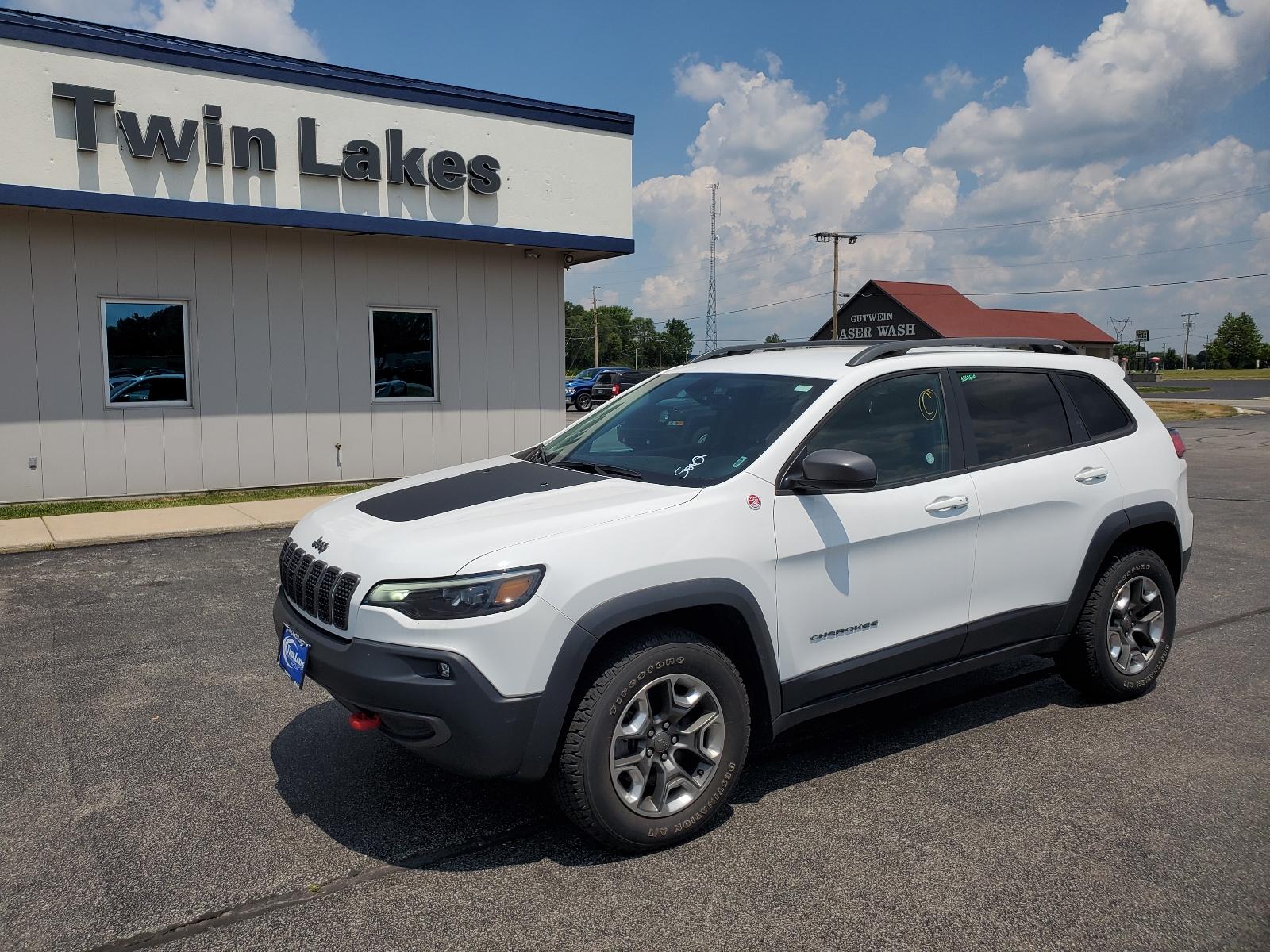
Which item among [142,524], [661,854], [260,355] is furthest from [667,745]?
[260,355]

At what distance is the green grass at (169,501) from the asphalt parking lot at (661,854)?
6.02 m

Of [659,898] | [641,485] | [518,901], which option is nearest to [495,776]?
[518,901]

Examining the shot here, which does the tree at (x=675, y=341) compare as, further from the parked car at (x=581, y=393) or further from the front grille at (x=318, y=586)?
the front grille at (x=318, y=586)

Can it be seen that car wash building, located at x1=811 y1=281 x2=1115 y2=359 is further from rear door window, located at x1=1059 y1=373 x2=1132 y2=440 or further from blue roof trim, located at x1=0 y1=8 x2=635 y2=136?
rear door window, located at x1=1059 y1=373 x2=1132 y2=440

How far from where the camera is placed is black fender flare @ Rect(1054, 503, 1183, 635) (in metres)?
4.82

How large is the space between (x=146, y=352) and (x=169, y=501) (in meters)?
1.83

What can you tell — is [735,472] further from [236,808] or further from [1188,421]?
[1188,421]

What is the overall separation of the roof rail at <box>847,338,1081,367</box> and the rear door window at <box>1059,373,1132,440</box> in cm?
22

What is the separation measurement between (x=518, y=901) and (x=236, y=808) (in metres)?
1.38

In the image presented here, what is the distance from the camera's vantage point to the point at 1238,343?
14112 centimetres

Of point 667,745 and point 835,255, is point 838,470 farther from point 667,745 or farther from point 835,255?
point 835,255

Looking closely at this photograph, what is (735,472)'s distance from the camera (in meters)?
3.88

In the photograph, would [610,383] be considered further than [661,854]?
Yes

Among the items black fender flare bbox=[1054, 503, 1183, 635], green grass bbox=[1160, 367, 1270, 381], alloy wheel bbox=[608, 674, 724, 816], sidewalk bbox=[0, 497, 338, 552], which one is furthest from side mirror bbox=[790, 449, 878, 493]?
green grass bbox=[1160, 367, 1270, 381]
